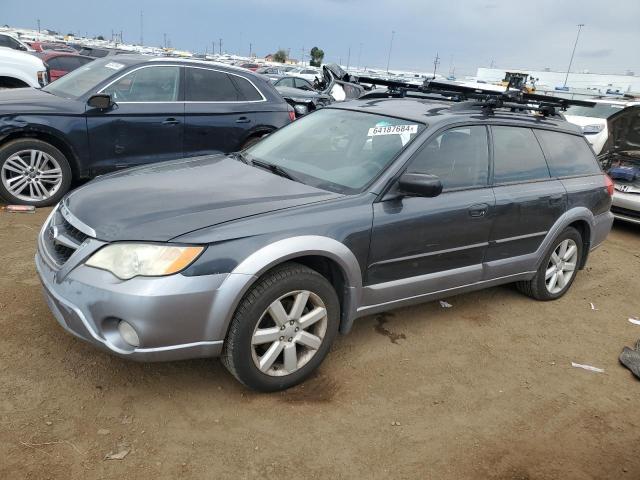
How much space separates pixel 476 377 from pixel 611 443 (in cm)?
82

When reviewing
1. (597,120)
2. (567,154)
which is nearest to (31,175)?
(567,154)

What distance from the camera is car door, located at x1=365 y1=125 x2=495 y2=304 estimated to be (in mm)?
3330

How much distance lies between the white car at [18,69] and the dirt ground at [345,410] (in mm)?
7061

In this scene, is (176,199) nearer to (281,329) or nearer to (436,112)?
(281,329)

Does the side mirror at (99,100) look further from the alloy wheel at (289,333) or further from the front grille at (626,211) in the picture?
the front grille at (626,211)

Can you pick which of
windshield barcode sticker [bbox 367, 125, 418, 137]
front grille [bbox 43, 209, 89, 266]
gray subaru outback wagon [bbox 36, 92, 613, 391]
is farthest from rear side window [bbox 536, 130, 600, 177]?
front grille [bbox 43, 209, 89, 266]

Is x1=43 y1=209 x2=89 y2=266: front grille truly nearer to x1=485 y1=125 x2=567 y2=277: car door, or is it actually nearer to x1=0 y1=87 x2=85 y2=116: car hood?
x1=485 y1=125 x2=567 y2=277: car door

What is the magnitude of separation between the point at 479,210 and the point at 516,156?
740 millimetres

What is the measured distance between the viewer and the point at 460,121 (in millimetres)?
3793

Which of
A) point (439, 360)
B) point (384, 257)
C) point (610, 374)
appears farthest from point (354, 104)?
point (610, 374)

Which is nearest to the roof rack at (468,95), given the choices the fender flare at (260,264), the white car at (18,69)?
the fender flare at (260,264)

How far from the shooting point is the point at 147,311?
99.7 inches

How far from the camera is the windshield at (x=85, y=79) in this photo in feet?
20.3

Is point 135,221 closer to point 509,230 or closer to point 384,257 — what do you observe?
point 384,257
